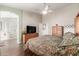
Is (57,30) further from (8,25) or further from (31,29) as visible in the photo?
(8,25)

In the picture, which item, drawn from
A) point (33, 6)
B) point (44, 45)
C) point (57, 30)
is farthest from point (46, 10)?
point (44, 45)

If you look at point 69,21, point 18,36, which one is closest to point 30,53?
point 18,36

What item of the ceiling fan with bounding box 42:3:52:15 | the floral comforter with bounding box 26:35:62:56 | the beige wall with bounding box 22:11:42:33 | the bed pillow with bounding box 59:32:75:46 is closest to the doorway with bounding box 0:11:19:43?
A: the beige wall with bounding box 22:11:42:33

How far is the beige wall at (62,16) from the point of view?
214 centimetres

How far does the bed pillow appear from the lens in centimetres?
216

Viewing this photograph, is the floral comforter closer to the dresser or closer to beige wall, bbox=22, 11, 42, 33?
the dresser

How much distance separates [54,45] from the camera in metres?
2.19

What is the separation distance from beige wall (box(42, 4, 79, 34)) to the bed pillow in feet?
0.61

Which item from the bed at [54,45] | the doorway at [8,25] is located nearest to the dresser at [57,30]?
the bed at [54,45]

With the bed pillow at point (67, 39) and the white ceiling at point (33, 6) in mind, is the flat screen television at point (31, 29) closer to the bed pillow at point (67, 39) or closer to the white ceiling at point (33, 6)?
the white ceiling at point (33, 6)

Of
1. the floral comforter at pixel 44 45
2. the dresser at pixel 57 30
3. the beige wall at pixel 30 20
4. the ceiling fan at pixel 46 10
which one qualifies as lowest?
the floral comforter at pixel 44 45

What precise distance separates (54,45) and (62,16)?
499 mm

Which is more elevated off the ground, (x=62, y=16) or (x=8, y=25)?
(x=62, y=16)

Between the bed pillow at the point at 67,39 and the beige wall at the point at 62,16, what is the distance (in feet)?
0.61
